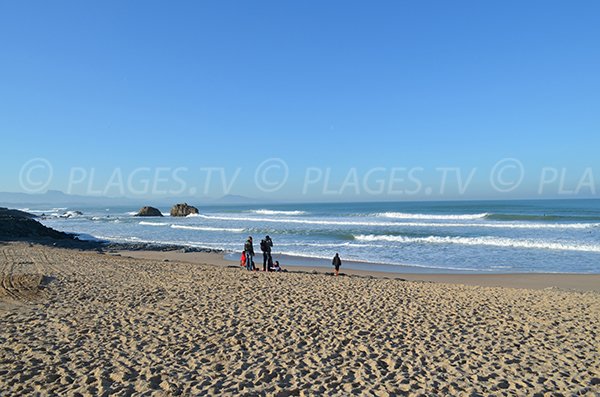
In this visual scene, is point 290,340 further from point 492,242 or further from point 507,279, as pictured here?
point 492,242

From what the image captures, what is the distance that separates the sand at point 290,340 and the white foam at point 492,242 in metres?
13.1

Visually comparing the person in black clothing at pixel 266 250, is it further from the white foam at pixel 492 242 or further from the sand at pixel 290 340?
the white foam at pixel 492 242

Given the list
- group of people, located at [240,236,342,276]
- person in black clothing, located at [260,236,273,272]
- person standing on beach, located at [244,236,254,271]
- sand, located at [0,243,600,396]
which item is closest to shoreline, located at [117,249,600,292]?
group of people, located at [240,236,342,276]

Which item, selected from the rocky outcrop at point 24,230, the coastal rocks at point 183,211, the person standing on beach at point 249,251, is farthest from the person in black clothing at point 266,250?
the coastal rocks at point 183,211

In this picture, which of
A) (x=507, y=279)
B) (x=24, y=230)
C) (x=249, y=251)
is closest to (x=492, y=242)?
(x=507, y=279)

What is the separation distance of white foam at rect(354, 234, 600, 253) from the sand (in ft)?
42.8

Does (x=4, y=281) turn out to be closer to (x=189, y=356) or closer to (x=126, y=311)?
(x=126, y=311)

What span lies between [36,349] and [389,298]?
7262 mm

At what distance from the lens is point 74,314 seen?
7.71m

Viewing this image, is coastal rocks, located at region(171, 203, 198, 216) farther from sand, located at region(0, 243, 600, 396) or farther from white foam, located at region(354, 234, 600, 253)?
sand, located at region(0, 243, 600, 396)

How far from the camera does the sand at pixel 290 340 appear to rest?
4.85 m

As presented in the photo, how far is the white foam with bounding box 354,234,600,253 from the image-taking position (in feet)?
72.4

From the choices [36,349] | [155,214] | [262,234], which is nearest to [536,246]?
[262,234]

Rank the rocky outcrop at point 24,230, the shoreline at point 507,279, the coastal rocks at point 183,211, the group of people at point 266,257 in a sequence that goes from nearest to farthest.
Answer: the shoreline at point 507,279 → the group of people at point 266,257 → the rocky outcrop at point 24,230 → the coastal rocks at point 183,211
